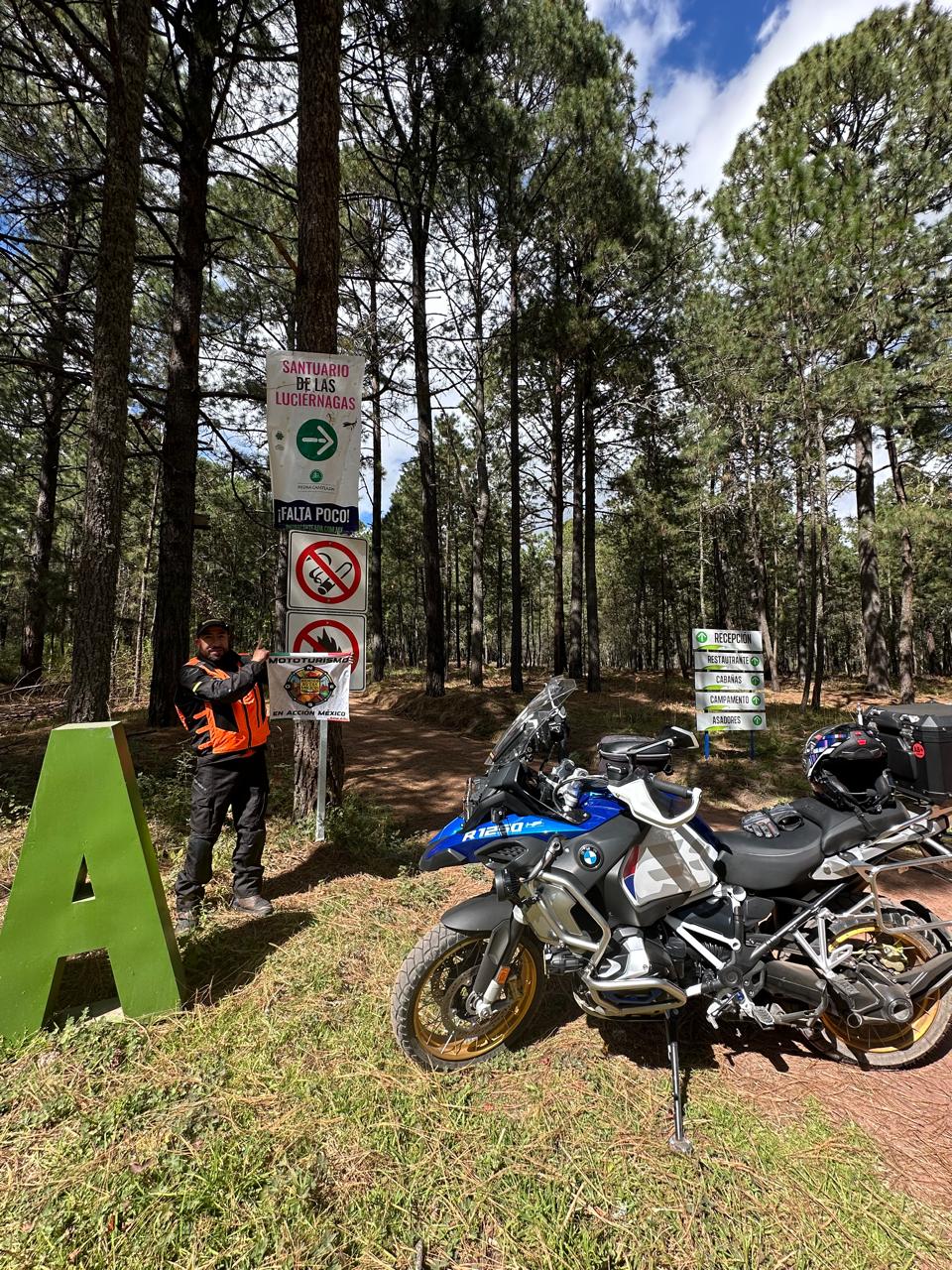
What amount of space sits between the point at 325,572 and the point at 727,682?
628 centimetres

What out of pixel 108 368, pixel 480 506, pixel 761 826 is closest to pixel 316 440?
pixel 108 368

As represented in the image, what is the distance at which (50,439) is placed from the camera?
13.1m

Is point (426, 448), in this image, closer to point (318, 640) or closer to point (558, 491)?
point (558, 491)

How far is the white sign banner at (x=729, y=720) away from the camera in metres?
7.95

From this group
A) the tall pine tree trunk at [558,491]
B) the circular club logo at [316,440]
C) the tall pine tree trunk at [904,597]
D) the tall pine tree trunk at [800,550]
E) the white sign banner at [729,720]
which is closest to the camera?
the circular club logo at [316,440]

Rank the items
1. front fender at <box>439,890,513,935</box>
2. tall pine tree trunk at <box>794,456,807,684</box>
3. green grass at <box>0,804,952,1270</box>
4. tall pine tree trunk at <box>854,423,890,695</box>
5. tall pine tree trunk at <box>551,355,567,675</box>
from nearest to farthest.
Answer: green grass at <box>0,804,952,1270</box>
front fender at <box>439,890,513,935</box>
tall pine tree trunk at <box>794,456,807,684</box>
tall pine tree trunk at <box>551,355,567,675</box>
tall pine tree trunk at <box>854,423,890,695</box>

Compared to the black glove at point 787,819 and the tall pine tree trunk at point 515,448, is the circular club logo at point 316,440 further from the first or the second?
the tall pine tree trunk at point 515,448

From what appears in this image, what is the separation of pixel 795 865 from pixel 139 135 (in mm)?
7031

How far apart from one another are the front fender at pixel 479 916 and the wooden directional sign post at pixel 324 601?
2.33m

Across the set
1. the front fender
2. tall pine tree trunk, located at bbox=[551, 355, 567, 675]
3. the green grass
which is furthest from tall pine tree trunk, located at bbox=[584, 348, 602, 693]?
the green grass

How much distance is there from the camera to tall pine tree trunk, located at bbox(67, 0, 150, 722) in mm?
4445

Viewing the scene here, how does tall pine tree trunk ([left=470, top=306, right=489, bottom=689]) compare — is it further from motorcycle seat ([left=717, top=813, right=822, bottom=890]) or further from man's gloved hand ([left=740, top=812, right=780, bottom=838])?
motorcycle seat ([left=717, top=813, right=822, bottom=890])

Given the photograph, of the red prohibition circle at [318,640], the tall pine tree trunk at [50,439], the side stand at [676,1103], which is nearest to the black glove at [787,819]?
the side stand at [676,1103]

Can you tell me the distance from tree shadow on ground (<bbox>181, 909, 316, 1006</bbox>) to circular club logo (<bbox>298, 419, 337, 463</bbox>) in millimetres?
3310
